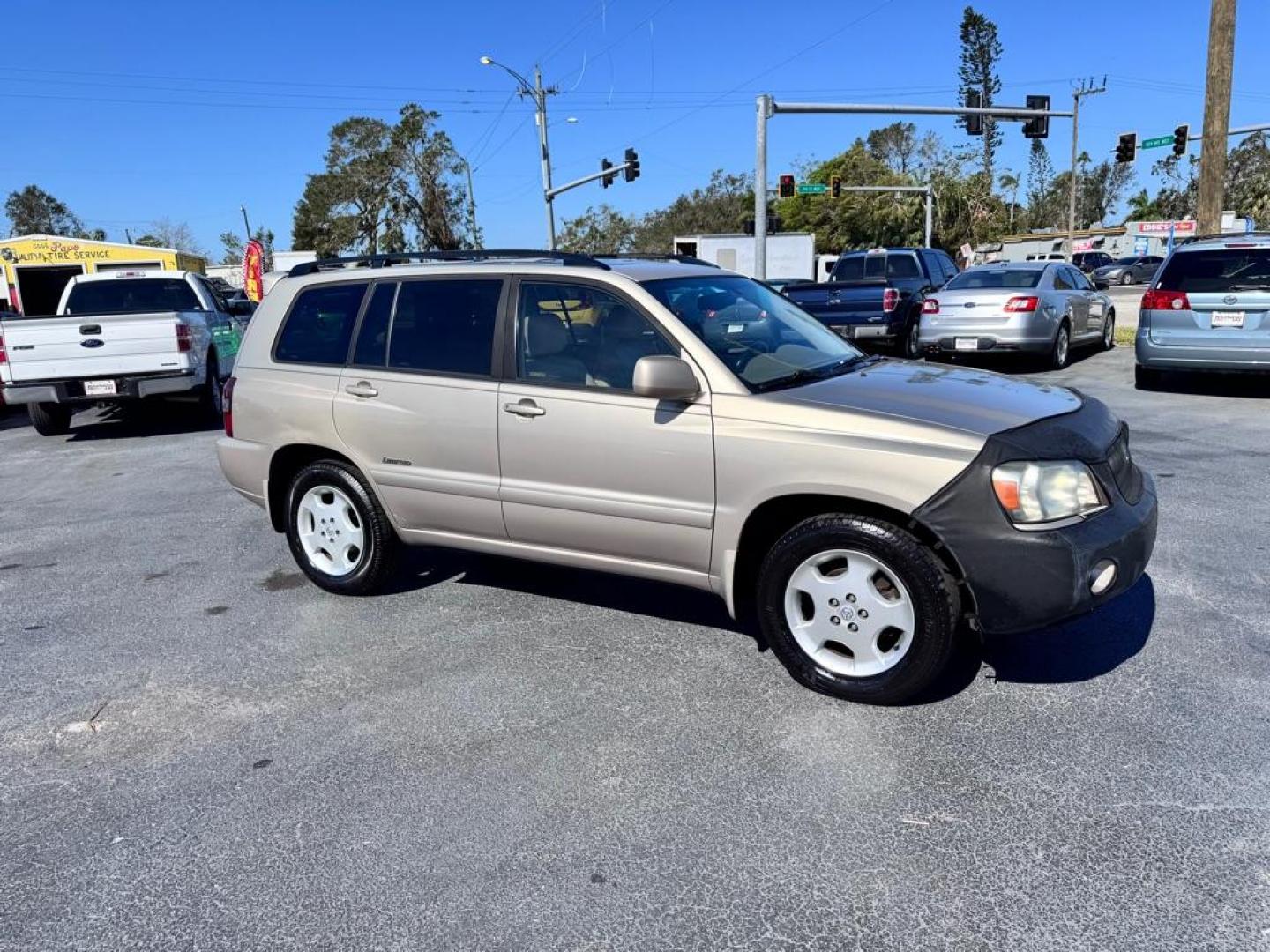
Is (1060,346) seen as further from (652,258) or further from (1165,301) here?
(652,258)

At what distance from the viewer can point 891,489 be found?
343 centimetres

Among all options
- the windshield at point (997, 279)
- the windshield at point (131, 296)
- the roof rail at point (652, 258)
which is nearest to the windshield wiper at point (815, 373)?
the roof rail at point (652, 258)

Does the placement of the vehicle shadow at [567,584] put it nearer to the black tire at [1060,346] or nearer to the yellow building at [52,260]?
the black tire at [1060,346]

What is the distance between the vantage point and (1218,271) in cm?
1013

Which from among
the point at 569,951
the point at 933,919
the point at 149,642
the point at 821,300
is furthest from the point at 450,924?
the point at 821,300

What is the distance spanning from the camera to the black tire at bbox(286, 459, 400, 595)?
495 cm

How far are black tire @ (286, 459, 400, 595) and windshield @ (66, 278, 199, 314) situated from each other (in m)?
8.56

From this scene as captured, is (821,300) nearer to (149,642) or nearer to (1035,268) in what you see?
(1035,268)

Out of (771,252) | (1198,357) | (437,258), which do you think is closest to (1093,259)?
(771,252)

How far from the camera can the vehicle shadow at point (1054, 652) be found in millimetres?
3875

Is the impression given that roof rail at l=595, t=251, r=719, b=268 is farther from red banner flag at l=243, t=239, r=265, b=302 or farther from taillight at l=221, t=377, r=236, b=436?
red banner flag at l=243, t=239, r=265, b=302

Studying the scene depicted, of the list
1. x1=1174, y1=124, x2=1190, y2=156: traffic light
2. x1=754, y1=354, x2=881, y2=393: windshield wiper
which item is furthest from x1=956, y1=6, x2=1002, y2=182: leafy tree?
x1=754, y1=354, x2=881, y2=393: windshield wiper

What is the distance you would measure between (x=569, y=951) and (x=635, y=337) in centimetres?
253

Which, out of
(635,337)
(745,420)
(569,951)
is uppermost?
(635,337)
